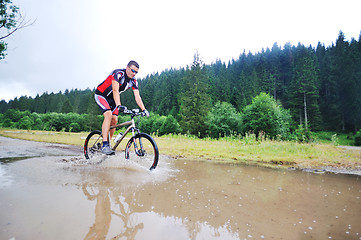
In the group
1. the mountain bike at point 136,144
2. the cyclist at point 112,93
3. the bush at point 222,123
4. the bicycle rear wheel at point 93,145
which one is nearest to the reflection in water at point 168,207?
the mountain bike at point 136,144

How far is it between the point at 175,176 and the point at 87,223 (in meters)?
2.12

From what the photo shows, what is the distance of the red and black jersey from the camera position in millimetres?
4285

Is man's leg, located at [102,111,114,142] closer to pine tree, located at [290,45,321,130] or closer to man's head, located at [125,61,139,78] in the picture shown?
man's head, located at [125,61,139,78]

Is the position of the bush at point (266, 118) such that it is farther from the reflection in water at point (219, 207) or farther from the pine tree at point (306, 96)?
the pine tree at point (306, 96)

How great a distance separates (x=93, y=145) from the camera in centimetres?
509

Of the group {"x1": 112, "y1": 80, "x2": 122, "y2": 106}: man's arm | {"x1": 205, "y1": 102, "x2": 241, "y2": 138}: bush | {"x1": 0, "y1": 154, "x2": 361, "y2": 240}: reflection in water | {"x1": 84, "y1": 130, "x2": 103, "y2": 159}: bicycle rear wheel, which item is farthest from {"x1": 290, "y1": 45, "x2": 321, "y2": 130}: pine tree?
{"x1": 112, "y1": 80, "x2": 122, "y2": 106}: man's arm

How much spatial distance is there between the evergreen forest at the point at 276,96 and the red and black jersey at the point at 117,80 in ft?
43.5

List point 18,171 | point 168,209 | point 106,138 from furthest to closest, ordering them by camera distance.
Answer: point 106,138 → point 18,171 → point 168,209

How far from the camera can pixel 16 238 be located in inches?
57.4

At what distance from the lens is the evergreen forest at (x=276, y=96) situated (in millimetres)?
Result: 28438

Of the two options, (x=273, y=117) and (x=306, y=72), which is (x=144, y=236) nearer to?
(x=273, y=117)

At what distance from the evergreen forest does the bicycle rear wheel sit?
43.0 ft

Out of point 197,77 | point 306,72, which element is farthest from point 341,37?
point 197,77

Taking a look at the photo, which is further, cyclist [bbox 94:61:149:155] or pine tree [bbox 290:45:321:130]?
pine tree [bbox 290:45:321:130]
